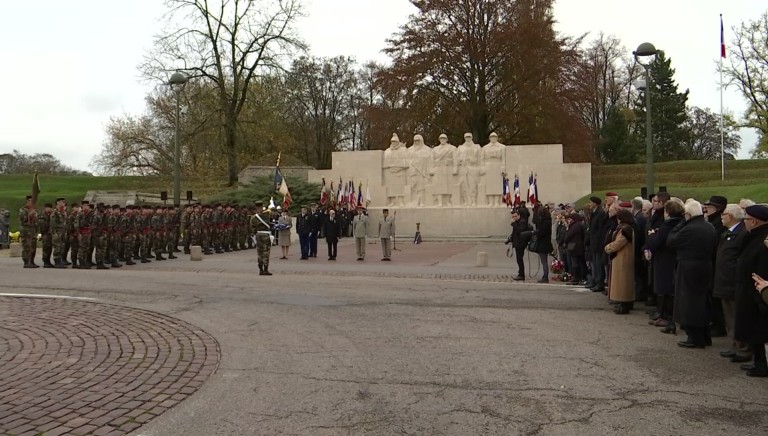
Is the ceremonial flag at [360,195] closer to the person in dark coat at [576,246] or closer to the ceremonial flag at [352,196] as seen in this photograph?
the ceremonial flag at [352,196]

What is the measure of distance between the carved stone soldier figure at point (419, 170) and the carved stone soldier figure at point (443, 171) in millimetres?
358

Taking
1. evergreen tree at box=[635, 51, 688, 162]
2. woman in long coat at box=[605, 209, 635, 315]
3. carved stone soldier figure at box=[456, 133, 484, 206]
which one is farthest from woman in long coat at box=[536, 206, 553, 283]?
evergreen tree at box=[635, 51, 688, 162]

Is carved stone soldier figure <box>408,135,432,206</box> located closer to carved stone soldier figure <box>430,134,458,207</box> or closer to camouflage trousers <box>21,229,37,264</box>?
carved stone soldier figure <box>430,134,458,207</box>

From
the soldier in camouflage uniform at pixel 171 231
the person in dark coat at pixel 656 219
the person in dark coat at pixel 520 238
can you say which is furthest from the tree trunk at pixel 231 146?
the person in dark coat at pixel 656 219

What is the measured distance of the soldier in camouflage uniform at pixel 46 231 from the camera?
56.0 ft

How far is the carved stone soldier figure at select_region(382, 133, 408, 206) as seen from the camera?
32.9 metres

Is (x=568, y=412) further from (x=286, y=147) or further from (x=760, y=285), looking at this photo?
(x=286, y=147)

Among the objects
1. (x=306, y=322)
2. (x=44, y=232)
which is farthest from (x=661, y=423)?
(x=44, y=232)

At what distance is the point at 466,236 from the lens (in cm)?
3050

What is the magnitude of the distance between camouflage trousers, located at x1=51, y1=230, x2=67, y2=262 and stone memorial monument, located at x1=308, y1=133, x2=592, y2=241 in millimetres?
16791

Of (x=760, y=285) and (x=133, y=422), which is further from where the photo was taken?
(x=760, y=285)

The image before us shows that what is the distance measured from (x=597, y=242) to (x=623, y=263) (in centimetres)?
215

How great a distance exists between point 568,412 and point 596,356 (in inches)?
81.2

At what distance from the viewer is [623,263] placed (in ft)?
31.3
